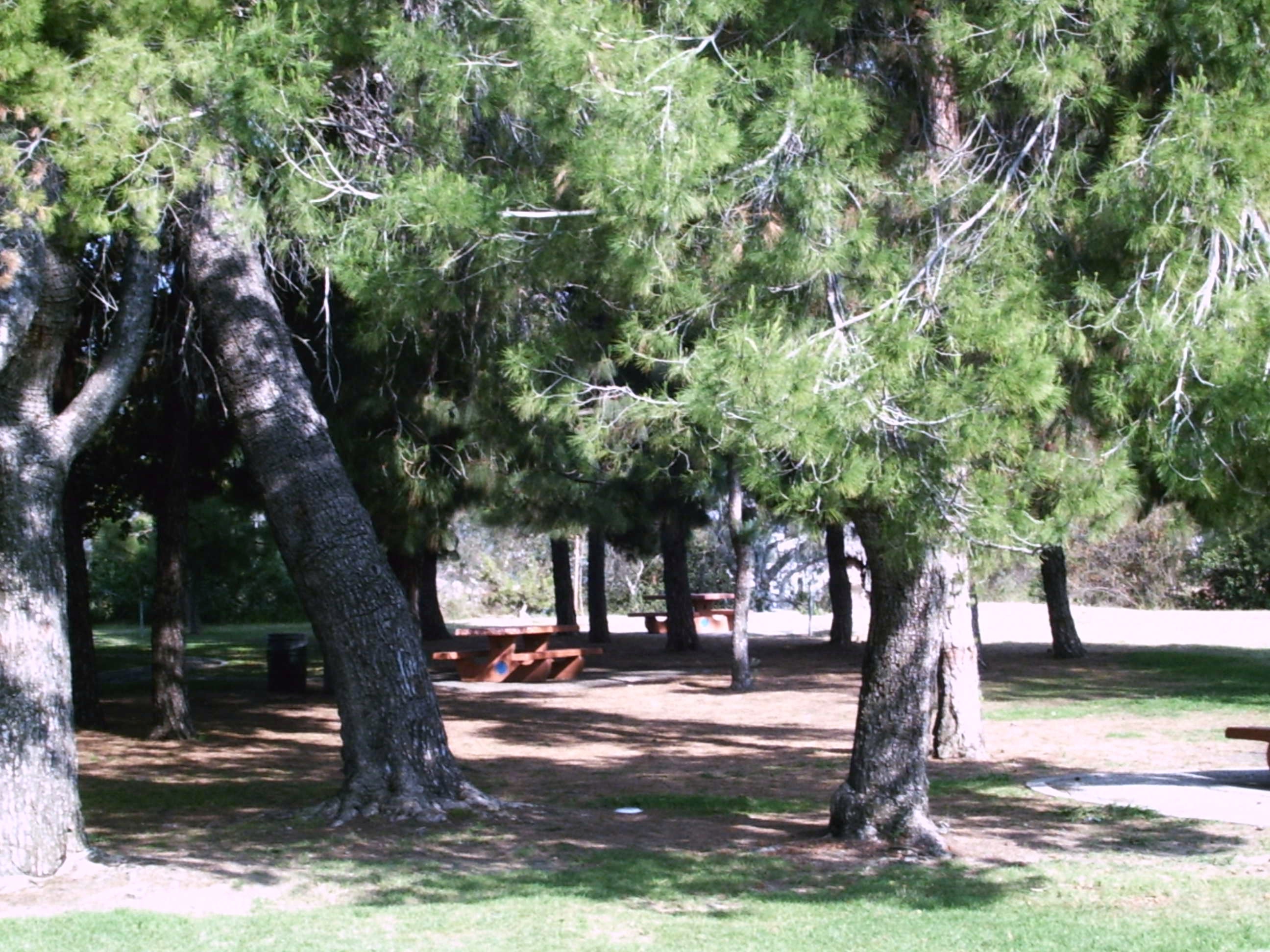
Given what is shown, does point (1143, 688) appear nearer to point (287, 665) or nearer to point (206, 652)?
point (287, 665)

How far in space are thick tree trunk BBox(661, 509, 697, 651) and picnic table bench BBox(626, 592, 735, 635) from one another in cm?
517

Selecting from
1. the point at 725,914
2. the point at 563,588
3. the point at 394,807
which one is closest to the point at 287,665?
the point at 563,588

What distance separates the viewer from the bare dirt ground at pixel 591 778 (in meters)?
7.80

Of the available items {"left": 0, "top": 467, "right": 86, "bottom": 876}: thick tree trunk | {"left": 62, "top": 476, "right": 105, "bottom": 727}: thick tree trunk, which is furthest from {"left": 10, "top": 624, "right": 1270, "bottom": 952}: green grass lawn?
{"left": 62, "top": 476, "right": 105, "bottom": 727}: thick tree trunk

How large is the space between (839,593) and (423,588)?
8451 millimetres

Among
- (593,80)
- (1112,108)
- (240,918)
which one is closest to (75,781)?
(240,918)

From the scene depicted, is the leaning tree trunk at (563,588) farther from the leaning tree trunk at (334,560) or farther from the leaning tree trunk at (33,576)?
the leaning tree trunk at (33,576)

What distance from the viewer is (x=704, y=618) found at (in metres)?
31.1

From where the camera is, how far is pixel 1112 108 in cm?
672

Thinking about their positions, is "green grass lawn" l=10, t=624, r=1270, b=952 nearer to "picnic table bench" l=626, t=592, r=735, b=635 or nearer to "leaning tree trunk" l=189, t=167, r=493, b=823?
"leaning tree trunk" l=189, t=167, r=493, b=823

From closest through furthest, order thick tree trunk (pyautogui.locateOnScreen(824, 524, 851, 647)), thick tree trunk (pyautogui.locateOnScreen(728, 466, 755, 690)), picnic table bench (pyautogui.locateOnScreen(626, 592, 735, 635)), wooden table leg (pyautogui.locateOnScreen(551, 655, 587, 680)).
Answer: thick tree trunk (pyautogui.locateOnScreen(728, 466, 755, 690)), wooden table leg (pyautogui.locateOnScreen(551, 655, 587, 680)), thick tree trunk (pyautogui.locateOnScreen(824, 524, 851, 647)), picnic table bench (pyautogui.locateOnScreen(626, 592, 735, 635))

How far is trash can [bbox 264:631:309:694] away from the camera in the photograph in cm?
1894

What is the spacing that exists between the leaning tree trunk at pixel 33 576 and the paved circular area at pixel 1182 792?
668 centimetres

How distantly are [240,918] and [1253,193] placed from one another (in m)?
5.62
